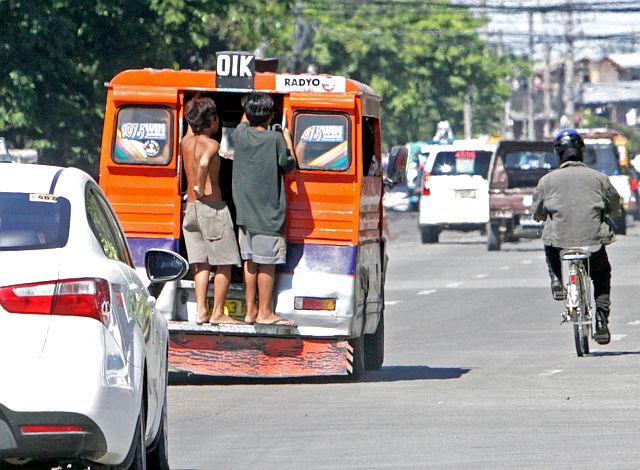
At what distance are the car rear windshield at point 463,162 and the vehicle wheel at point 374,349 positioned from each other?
838 inches

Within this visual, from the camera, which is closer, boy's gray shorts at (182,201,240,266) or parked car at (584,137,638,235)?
boy's gray shorts at (182,201,240,266)

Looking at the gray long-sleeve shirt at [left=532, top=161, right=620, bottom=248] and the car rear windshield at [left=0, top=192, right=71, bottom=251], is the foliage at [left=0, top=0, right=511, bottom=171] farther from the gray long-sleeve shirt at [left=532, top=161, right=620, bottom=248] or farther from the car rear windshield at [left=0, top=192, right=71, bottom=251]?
the car rear windshield at [left=0, top=192, right=71, bottom=251]

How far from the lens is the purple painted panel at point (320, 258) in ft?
42.2

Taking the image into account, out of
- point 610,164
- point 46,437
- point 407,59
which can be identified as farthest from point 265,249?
point 407,59

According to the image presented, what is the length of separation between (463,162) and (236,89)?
2308 cm

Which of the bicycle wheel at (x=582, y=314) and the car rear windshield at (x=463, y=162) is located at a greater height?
the bicycle wheel at (x=582, y=314)

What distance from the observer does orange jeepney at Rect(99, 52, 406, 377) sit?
1287 centimetres

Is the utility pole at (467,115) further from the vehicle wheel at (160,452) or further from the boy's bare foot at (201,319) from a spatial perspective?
the vehicle wheel at (160,452)

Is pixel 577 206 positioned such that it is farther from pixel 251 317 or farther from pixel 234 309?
pixel 251 317

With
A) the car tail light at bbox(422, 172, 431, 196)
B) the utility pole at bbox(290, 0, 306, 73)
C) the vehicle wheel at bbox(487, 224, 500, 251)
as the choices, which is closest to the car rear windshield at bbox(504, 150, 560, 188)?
the vehicle wheel at bbox(487, 224, 500, 251)

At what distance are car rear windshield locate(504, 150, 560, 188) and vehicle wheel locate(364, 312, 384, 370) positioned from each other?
61.4ft

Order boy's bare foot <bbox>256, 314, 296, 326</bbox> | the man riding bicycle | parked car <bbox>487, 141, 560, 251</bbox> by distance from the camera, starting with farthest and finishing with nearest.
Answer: parked car <bbox>487, 141, 560, 251</bbox>
the man riding bicycle
boy's bare foot <bbox>256, 314, 296, 326</bbox>

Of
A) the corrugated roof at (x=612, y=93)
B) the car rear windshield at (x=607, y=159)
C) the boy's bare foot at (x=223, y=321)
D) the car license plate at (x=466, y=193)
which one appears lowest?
the corrugated roof at (x=612, y=93)

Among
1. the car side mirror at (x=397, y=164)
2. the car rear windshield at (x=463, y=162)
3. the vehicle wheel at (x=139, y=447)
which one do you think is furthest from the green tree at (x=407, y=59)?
the vehicle wheel at (x=139, y=447)
